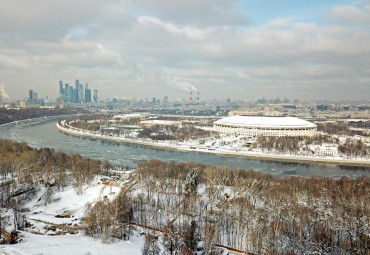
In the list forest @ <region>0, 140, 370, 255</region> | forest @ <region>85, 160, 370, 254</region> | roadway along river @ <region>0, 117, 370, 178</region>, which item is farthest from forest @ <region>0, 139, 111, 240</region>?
roadway along river @ <region>0, 117, 370, 178</region>

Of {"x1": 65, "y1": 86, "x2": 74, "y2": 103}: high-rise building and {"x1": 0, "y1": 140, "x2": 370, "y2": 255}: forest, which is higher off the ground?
{"x1": 65, "y1": 86, "x2": 74, "y2": 103}: high-rise building

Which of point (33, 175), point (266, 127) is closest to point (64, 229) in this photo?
point (33, 175)

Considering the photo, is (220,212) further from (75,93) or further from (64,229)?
(75,93)

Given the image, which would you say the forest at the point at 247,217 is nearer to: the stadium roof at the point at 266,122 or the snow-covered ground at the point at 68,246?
the snow-covered ground at the point at 68,246

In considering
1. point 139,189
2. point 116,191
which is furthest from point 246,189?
point 116,191

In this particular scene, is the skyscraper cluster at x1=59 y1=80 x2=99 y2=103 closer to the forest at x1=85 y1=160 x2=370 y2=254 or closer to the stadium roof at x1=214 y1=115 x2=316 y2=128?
the stadium roof at x1=214 y1=115 x2=316 y2=128

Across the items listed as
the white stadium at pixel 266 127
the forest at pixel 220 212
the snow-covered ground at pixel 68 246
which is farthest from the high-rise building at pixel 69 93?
the snow-covered ground at pixel 68 246

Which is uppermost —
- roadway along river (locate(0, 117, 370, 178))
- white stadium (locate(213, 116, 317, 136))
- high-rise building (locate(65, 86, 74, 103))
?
high-rise building (locate(65, 86, 74, 103))

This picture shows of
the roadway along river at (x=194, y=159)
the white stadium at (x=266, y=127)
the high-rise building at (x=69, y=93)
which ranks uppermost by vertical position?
the high-rise building at (x=69, y=93)
